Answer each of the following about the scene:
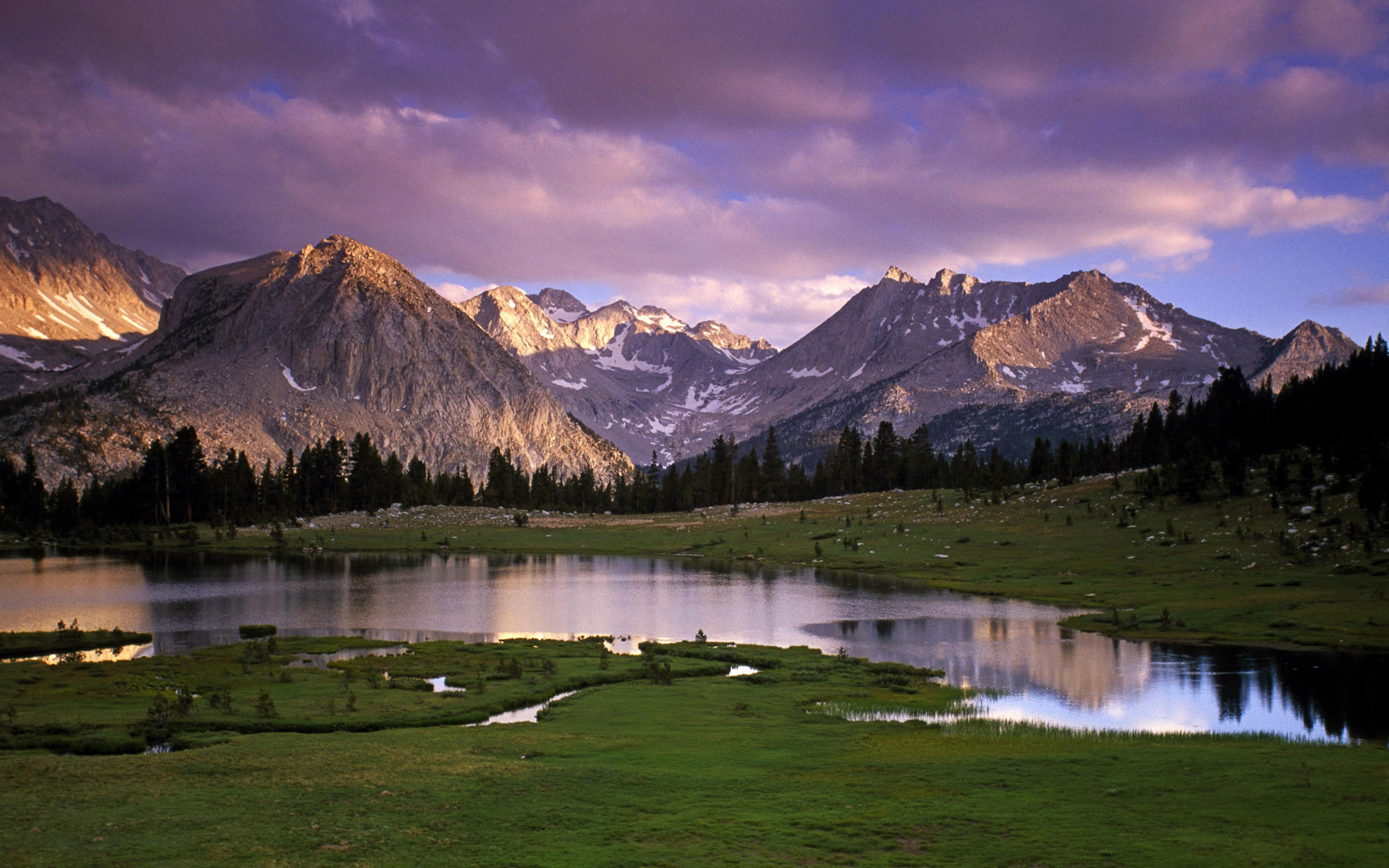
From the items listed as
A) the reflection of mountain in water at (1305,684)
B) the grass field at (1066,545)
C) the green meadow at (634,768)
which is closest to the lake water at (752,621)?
the reflection of mountain in water at (1305,684)

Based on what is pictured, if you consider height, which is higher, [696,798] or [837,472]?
[837,472]

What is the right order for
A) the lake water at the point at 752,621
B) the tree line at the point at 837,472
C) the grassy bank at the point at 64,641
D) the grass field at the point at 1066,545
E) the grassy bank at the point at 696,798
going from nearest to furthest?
1. the grassy bank at the point at 696,798
2. the lake water at the point at 752,621
3. the grassy bank at the point at 64,641
4. the grass field at the point at 1066,545
5. the tree line at the point at 837,472

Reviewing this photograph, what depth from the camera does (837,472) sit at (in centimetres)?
18025

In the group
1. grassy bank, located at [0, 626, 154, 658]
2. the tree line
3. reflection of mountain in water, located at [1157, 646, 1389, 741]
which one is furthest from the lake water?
the tree line

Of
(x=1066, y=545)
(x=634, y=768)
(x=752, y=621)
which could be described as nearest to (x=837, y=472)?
(x=1066, y=545)

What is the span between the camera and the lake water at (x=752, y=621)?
118ft

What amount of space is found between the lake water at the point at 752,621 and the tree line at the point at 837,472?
1329 inches

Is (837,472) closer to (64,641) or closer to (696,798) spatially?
(64,641)

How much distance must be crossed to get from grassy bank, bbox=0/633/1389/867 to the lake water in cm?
985

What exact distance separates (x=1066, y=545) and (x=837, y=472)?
94.8 meters

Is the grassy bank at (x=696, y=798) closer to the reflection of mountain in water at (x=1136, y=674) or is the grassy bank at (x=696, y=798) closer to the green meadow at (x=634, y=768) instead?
the green meadow at (x=634, y=768)

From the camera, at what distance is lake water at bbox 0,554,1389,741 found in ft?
118

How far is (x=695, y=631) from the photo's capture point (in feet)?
184

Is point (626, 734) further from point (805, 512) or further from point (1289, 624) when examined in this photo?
point (805, 512)
